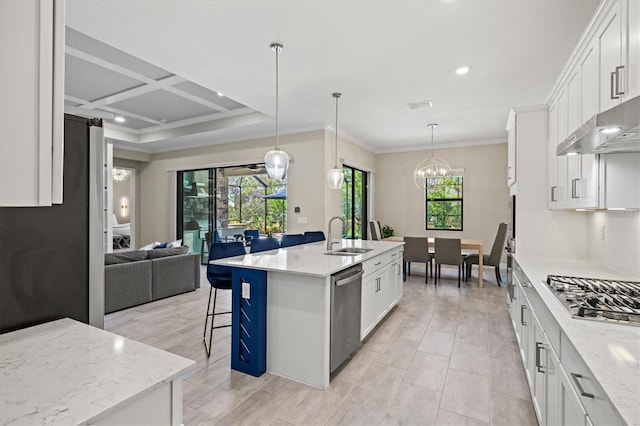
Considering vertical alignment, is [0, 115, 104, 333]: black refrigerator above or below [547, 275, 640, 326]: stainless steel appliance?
above

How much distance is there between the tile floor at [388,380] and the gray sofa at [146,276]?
0.78 feet

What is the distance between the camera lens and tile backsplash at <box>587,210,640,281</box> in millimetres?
2227

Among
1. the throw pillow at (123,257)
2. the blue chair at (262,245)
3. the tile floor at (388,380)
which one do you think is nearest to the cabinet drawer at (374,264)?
the tile floor at (388,380)

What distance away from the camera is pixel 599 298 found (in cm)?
159

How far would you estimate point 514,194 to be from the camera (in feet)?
11.6

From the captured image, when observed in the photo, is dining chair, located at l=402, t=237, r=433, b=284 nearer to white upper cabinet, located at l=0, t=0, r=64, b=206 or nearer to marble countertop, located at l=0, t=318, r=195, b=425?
marble countertop, located at l=0, t=318, r=195, b=425

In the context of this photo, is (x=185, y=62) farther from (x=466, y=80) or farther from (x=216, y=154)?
(x=216, y=154)

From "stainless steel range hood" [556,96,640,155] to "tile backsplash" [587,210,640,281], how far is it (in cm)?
65

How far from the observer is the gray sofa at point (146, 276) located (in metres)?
4.03

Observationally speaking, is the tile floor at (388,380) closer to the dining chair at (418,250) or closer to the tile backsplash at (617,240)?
the tile backsplash at (617,240)

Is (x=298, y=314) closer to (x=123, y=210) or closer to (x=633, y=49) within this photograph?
(x=633, y=49)

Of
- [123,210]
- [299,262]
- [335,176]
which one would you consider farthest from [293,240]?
[123,210]

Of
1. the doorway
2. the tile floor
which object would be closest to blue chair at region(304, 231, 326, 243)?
the tile floor

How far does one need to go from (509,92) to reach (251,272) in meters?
3.91
